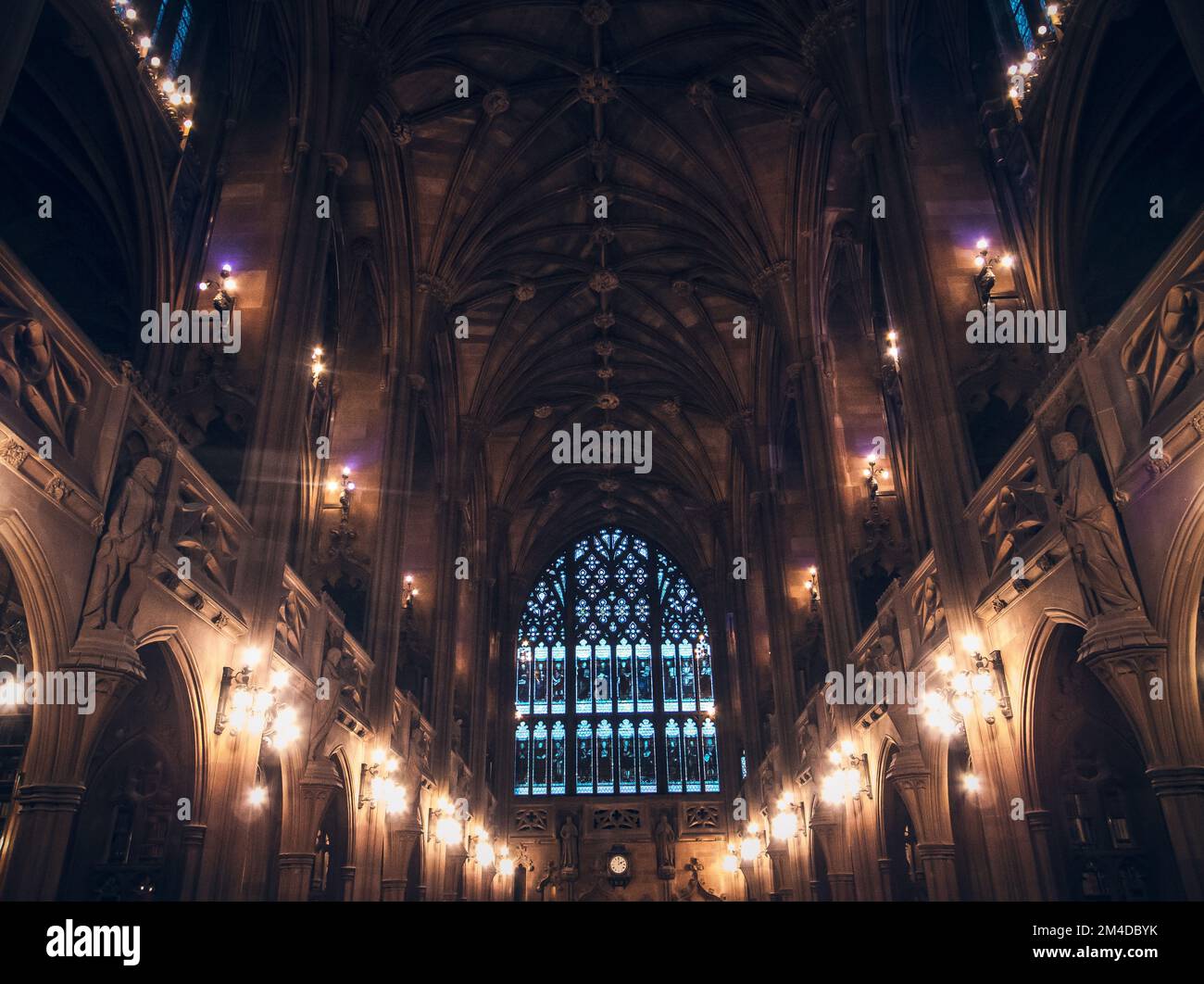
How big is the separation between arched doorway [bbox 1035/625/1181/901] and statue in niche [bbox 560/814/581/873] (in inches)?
1058

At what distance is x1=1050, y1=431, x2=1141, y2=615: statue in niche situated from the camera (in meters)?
8.30

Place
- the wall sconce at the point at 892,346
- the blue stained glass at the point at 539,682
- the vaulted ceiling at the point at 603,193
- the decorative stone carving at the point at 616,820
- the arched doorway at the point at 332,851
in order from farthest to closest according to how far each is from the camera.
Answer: the blue stained glass at the point at 539,682 → the decorative stone carving at the point at 616,820 → the vaulted ceiling at the point at 603,193 → the wall sconce at the point at 892,346 → the arched doorway at the point at 332,851

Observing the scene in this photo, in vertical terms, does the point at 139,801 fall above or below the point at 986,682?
below

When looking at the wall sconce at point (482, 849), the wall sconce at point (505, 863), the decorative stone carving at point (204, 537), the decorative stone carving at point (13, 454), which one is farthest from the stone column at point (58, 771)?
the wall sconce at point (505, 863)

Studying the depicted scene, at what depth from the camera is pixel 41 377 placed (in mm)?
8289

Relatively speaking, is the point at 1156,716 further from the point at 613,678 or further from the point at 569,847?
the point at 613,678

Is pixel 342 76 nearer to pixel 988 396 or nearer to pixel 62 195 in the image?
pixel 62 195

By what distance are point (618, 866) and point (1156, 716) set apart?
30.9 metres

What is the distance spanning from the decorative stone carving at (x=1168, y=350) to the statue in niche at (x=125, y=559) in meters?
9.94

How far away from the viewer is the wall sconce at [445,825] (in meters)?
24.2

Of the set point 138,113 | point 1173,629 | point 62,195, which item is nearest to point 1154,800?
point 1173,629

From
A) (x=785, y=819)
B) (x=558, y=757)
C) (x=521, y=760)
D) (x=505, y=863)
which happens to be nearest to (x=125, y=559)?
(x=785, y=819)

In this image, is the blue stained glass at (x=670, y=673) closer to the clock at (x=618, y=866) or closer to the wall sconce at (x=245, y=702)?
the clock at (x=618, y=866)
